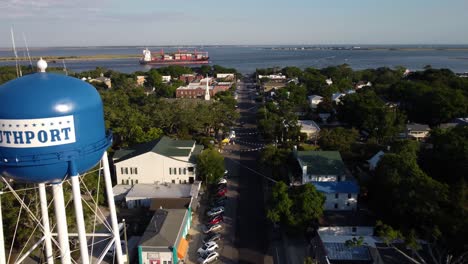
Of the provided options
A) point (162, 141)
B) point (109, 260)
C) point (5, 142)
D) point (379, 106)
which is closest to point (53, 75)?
point (5, 142)

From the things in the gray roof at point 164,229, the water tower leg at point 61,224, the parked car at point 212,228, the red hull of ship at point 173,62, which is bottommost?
the parked car at point 212,228

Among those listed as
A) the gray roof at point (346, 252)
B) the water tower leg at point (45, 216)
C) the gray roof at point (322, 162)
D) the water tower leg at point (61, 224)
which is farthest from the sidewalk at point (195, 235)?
the water tower leg at point (61, 224)

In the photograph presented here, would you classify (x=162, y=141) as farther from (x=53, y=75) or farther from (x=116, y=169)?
(x=53, y=75)

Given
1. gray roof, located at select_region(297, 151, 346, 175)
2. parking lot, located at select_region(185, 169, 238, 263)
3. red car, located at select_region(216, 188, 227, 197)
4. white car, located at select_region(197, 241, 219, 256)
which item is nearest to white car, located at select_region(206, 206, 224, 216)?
parking lot, located at select_region(185, 169, 238, 263)

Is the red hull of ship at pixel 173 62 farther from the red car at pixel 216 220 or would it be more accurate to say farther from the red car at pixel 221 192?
the red car at pixel 216 220

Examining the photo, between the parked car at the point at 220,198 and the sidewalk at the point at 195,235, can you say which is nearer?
the sidewalk at the point at 195,235

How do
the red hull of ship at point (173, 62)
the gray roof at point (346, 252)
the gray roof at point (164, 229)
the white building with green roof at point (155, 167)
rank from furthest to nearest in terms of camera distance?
the red hull of ship at point (173, 62), the white building with green roof at point (155, 167), the gray roof at point (164, 229), the gray roof at point (346, 252)
